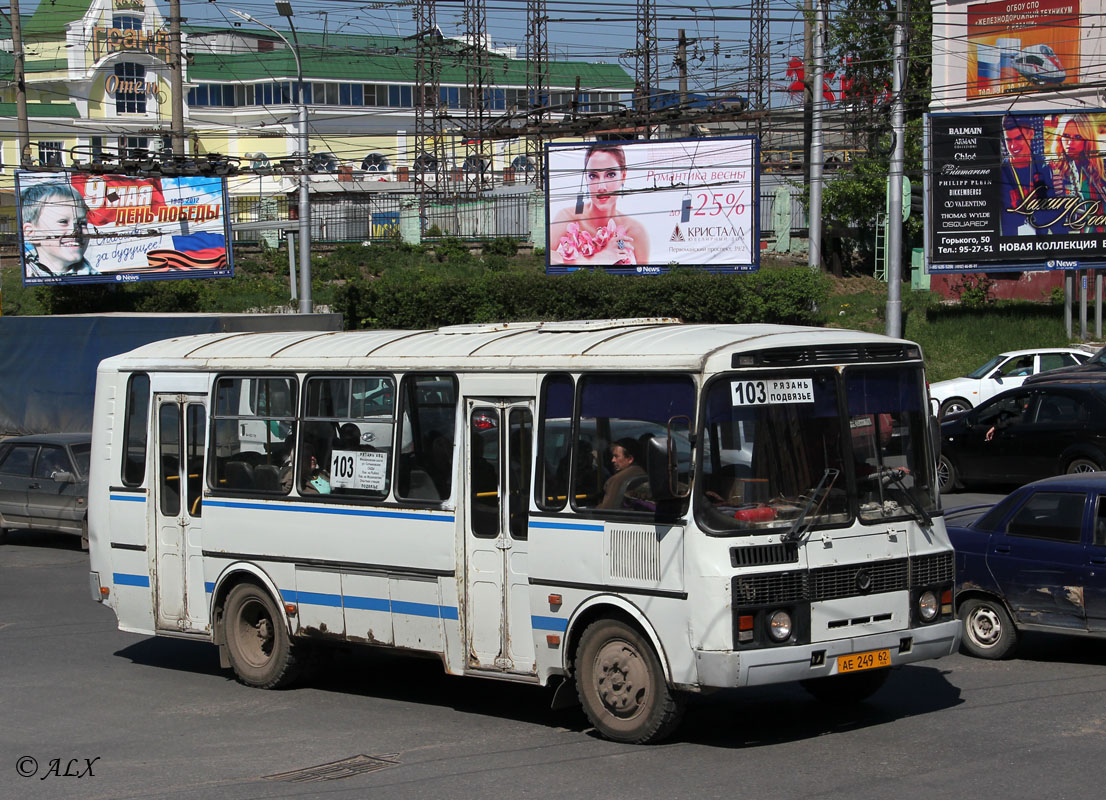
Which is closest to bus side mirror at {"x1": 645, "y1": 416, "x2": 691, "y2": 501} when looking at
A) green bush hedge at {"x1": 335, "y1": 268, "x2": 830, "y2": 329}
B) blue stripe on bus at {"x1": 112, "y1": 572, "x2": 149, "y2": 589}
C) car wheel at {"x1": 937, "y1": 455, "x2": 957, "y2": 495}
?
blue stripe on bus at {"x1": 112, "y1": 572, "x2": 149, "y2": 589}

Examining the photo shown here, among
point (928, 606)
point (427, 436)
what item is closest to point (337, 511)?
point (427, 436)

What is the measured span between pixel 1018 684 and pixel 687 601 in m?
3.31

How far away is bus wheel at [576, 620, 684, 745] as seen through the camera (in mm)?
7879

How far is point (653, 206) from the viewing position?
38125 mm

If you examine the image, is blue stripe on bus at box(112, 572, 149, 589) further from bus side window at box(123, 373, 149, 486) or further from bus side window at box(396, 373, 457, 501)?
bus side window at box(396, 373, 457, 501)

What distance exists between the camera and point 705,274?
34.7 metres

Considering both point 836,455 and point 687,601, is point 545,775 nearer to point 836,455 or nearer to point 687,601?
point 687,601

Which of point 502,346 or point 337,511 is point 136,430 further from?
point 502,346

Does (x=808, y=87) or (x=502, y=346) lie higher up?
(x=808, y=87)

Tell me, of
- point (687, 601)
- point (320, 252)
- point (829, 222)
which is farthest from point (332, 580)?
point (320, 252)

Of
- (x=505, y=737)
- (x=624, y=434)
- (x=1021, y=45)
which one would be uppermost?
(x=1021, y=45)

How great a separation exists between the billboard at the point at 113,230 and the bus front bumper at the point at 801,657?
3686 cm

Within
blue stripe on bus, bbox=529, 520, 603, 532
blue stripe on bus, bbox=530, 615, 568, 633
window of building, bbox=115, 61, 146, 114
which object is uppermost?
window of building, bbox=115, 61, 146, 114

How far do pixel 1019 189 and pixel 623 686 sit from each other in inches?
1143
